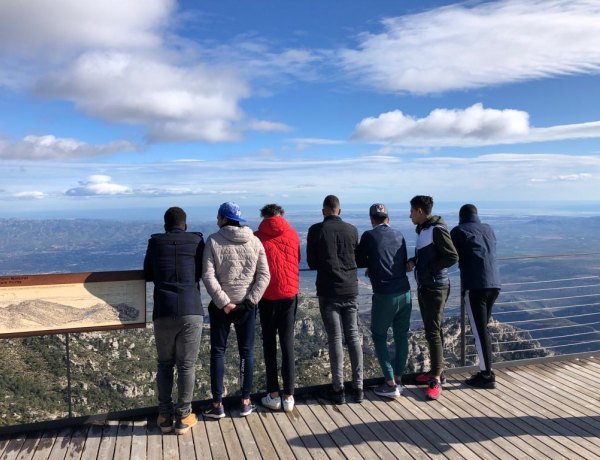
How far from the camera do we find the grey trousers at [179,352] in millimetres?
3518

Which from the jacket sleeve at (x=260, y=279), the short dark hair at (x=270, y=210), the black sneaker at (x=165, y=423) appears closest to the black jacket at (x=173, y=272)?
the jacket sleeve at (x=260, y=279)

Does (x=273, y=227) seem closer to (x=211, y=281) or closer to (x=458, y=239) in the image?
(x=211, y=281)

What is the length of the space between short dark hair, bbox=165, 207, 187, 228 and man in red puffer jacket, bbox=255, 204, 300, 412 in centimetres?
73

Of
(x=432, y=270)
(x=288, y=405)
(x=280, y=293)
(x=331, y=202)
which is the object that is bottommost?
(x=288, y=405)

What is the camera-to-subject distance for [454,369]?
504 cm

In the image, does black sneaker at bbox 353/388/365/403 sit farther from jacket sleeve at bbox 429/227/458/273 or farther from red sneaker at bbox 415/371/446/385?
jacket sleeve at bbox 429/227/458/273

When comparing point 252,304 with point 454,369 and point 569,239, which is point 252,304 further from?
point 569,239

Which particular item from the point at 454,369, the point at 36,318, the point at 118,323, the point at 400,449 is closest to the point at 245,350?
the point at 118,323

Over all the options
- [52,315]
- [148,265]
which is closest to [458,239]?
[148,265]

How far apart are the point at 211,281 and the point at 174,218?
641 mm

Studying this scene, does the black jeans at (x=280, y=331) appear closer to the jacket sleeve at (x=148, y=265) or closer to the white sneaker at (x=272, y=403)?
the white sneaker at (x=272, y=403)

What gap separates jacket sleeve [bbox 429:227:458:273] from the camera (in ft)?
13.4

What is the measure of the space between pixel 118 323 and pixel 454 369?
3.92 m

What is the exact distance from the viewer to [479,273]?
4.45 meters
